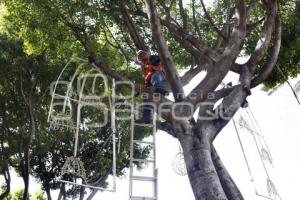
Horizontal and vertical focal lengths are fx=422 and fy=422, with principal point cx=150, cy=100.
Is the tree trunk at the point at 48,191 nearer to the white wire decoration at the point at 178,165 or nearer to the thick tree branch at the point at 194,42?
the white wire decoration at the point at 178,165

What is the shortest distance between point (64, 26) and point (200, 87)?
366 centimetres

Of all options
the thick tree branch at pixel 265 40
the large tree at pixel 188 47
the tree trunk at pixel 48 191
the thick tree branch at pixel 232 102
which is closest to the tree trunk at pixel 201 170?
the large tree at pixel 188 47

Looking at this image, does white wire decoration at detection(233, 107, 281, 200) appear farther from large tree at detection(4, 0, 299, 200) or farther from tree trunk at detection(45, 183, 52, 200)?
tree trunk at detection(45, 183, 52, 200)

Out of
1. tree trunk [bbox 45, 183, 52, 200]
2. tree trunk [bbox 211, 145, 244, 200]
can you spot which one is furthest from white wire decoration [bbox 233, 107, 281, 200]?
tree trunk [bbox 45, 183, 52, 200]

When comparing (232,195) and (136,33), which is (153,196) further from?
(136,33)

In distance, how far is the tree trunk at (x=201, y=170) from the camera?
5809 millimetres

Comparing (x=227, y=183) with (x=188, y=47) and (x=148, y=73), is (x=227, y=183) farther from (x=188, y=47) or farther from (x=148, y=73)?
(x=188, y=47)

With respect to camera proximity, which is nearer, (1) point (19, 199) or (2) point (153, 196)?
(2) point (153, 196)

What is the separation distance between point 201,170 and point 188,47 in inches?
118

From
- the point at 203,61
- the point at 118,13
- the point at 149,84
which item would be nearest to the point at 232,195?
the point at 149,84

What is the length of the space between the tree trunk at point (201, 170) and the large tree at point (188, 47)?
0.01 meters

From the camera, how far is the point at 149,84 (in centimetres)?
775

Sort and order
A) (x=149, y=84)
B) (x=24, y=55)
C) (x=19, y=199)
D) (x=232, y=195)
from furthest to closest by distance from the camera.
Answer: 1. (x=19, y=199)
2. (x=24, y=55)
3. (x=149, y=84)
4. (x=232, y=195)

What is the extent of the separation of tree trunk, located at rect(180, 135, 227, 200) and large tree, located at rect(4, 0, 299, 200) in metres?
0.01
